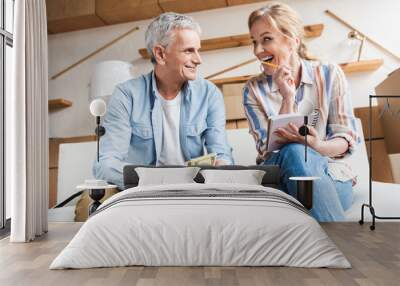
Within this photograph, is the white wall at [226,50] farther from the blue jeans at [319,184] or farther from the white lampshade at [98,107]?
the blue jeans at [319,184]

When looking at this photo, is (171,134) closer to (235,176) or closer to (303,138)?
(235,176)

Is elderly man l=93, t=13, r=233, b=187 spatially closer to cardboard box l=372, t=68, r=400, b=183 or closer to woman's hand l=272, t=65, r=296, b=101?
woman's hand l=272, t=65, r=296, b=101

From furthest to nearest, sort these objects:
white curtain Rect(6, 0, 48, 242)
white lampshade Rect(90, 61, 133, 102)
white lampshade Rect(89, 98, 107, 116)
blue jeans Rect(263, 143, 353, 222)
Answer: white lampshade Rect(90, 61, 133, 102)
white lampshade Rect(89, 98, 107, 116)
blue jeans Rect(263, 143, 353, 222)
white curtain Rect(6, 0, 48, 242)

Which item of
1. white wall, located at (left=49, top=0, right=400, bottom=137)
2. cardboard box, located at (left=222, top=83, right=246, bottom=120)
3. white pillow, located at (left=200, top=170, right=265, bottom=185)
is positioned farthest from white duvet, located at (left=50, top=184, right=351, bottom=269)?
white wall, located at (left=49, top=0, right=400, bottom=137)

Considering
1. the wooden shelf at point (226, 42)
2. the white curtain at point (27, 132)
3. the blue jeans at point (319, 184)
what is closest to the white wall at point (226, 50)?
the wooden shelf at point (226, 42)

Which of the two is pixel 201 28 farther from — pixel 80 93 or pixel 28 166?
pixel 28 166

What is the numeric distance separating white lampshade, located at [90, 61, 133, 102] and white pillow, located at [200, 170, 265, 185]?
1445 mm

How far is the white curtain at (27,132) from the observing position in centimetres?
406

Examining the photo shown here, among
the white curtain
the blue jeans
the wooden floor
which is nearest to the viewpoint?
the wooden floor

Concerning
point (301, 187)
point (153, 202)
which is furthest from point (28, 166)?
point (301, 187)

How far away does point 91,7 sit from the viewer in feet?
17.3

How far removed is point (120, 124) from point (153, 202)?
6.54ft

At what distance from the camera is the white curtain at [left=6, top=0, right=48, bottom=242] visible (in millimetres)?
4062

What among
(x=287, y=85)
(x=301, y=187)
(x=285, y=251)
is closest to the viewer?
(x=285, y=251)
